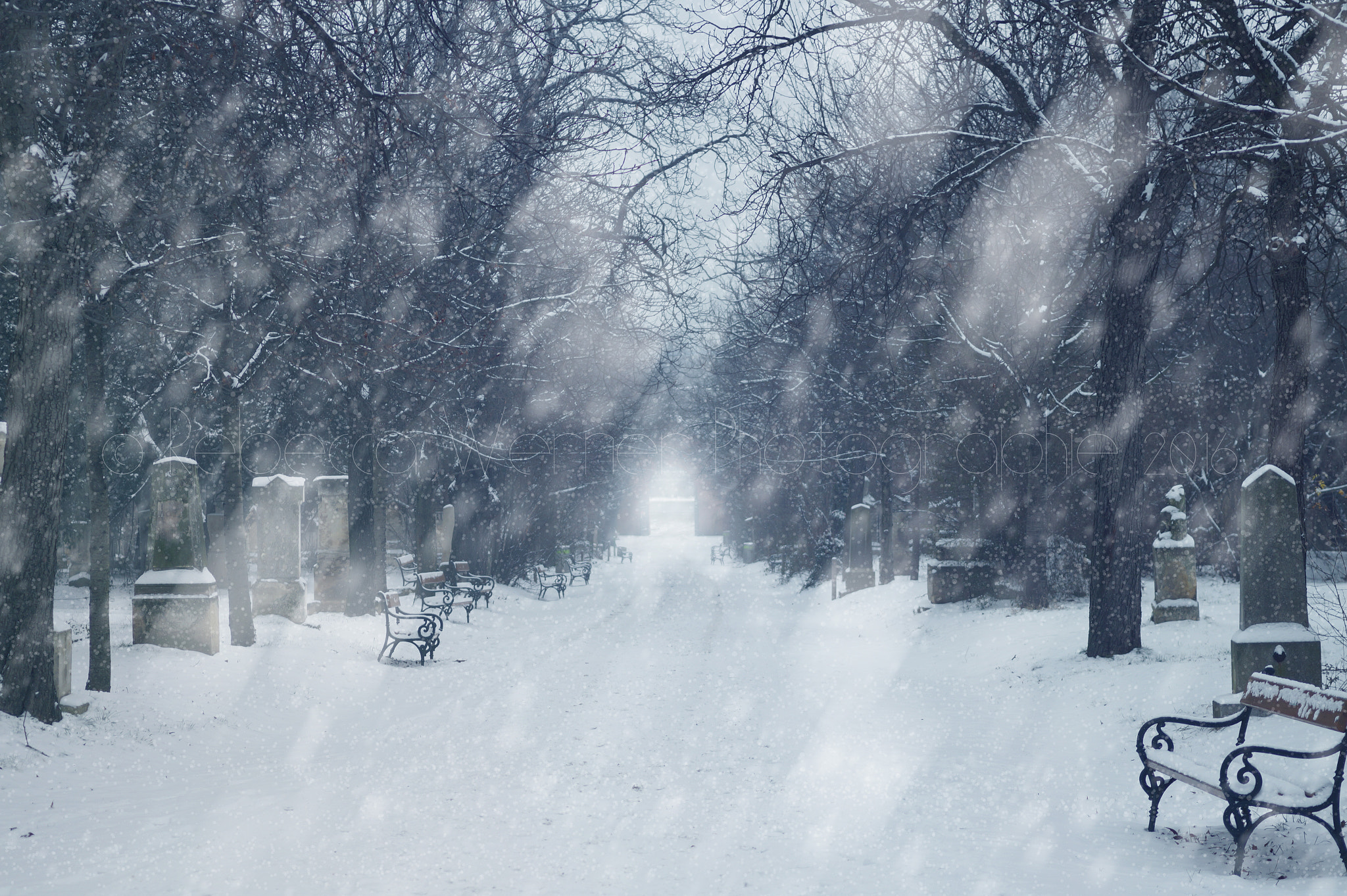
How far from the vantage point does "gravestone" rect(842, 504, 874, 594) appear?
25.6 meters

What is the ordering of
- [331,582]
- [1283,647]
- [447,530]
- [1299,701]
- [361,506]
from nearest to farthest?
[1299,701], [1283,647], [361,506], [331,582], [447,530]

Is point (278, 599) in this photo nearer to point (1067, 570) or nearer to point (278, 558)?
point (278, 558)

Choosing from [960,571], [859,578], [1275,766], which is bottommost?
[859,578]

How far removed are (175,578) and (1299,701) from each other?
11.3m

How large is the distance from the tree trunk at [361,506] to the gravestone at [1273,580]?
552 inches

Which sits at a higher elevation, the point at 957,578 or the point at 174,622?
the point at 174,622

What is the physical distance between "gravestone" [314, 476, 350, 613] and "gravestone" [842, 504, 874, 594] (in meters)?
12.2

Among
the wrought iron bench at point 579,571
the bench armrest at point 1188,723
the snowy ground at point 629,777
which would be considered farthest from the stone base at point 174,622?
the wrought iron bench at point 579,571

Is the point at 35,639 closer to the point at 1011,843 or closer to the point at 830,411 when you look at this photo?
the point at 1011,843

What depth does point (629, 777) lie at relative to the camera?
797cm

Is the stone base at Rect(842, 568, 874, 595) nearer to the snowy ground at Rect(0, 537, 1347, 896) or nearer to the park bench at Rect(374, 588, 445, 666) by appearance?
the snowy ground at Rect(0, 537, 1347, 896)

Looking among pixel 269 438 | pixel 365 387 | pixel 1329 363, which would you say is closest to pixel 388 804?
pixel 365 387

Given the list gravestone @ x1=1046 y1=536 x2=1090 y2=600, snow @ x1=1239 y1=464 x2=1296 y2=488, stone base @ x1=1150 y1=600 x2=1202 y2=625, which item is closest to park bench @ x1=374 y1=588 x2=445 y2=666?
stone base @ x1=1150 y1=600 x2=1202 y2=625

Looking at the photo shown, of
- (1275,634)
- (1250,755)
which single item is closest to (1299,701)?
(1250,755)
